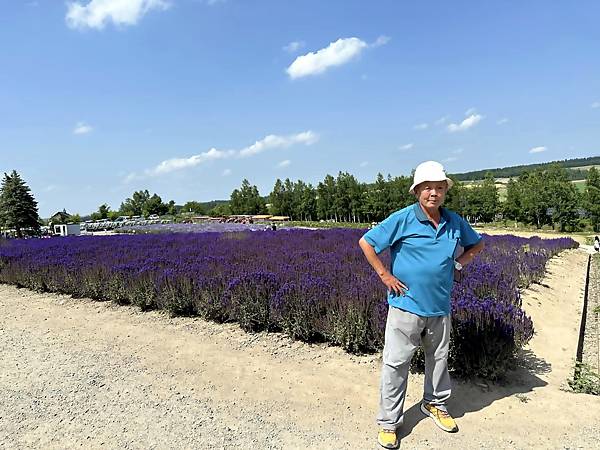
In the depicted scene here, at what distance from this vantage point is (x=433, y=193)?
2.65m

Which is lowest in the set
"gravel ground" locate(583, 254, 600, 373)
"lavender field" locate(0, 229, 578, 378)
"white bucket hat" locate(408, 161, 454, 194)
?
"gravel ground" locate(583, 254, 600, 373)

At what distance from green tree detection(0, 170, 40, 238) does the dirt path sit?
A: 38.2m

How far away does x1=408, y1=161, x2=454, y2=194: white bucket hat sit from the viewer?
2.63m

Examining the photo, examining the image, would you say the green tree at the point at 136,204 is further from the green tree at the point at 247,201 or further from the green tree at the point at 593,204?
the green tree at the point at 593,204

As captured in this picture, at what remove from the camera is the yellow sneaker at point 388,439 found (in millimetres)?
2639

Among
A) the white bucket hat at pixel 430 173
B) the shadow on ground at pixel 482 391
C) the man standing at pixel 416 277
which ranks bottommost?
the shadow on ground at pixel 482 391

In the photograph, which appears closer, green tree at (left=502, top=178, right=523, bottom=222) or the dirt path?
the dirt path

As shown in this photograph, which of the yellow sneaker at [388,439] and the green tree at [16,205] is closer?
the yellow sneaker at [388,439]

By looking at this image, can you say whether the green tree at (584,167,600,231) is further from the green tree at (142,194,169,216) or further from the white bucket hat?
the green tree at (142,194,169,216)

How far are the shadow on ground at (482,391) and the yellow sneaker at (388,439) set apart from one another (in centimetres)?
12

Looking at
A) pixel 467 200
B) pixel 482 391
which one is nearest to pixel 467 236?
pixel 482 391

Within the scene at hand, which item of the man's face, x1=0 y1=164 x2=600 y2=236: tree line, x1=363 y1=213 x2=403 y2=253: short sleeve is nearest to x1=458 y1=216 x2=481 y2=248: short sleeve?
the man's face

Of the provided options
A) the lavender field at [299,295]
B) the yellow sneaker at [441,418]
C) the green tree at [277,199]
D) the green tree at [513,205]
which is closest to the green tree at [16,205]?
the green tree at [277,199]

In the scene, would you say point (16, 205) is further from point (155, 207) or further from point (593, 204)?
point (593, 204)
